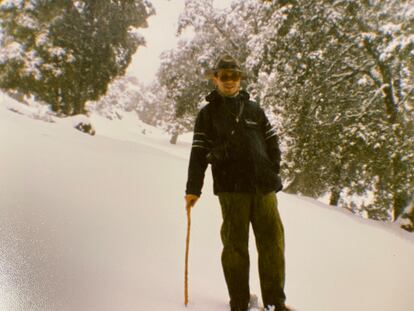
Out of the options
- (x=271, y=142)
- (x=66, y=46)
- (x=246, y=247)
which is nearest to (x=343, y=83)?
(x=271, y=142)

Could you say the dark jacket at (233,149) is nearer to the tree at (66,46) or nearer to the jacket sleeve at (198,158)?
the jacket sleeve at (198,158)

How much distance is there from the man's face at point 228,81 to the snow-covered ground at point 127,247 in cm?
124

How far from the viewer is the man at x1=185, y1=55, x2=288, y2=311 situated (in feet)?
6.92

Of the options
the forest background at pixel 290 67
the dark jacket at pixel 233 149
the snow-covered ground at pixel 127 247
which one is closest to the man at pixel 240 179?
the dark jacket at pixel 233 149

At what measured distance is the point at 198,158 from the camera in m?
2.22

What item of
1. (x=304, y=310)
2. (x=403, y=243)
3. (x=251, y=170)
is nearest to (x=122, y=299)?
(x=251, y=170)

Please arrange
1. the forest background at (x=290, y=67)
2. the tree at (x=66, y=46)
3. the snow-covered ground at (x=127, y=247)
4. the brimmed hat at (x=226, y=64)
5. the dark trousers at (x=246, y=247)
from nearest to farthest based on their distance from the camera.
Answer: the snow-covered ground at (x=127, y=247), the dark trousers at (x=246, y=247), the brimmed hat at (x=226, y=64), the forest background at (x=290, y=67), the tree at (x=66, y=46)

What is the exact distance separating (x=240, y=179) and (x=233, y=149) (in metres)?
0.19

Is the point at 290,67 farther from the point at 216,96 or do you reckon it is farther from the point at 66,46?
the point at 66,46

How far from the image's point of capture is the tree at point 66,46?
10.5 metres

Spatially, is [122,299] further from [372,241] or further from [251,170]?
[372,241]

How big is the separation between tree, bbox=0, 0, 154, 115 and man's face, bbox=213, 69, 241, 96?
8.68 m

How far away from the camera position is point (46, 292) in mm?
Answer: 1729

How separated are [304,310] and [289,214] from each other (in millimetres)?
2766
